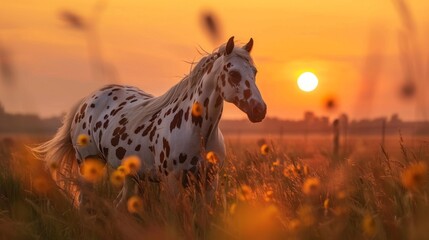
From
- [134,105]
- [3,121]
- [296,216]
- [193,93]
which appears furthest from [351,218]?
[3,121]

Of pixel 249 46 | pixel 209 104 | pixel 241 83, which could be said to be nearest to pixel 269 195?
pixel 241 83

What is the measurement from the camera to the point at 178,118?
17.1ft

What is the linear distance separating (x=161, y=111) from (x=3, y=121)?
10.1ft

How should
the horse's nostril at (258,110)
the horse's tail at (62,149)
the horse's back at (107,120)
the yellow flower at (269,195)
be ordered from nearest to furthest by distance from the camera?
the yellow flower at (269,195) → the horse's nostril at (258,110) → the horse's back at (107,120) → the horse's tail at (62,149)

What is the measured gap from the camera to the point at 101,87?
720cm

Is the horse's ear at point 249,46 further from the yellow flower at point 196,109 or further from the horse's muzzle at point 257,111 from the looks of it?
the yellow flower at point 196,109

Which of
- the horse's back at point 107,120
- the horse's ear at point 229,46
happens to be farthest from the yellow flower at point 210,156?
the horse's back at point 107,120

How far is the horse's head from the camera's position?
14.9ft

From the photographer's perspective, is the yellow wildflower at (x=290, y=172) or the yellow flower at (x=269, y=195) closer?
the yellow flower at (x=269, y=195)

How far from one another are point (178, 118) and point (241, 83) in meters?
0.87

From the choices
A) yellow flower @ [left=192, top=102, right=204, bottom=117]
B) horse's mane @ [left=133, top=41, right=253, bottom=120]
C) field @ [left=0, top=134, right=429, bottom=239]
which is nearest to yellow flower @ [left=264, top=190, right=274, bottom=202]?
field @ [left=0, top=134, right=429, bottom=239]

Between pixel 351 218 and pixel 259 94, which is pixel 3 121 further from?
pixel 351 218

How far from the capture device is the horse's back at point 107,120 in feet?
19.9

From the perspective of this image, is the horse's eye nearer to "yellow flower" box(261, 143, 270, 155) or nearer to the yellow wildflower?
"yellow flower" box(261, 143, 270, 155)
